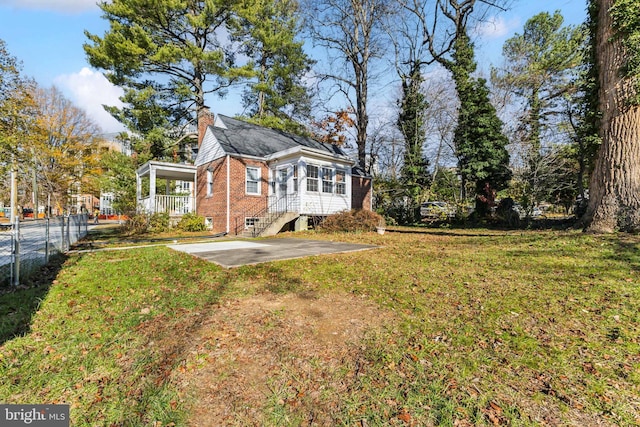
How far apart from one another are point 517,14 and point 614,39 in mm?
9961

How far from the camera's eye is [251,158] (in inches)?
567

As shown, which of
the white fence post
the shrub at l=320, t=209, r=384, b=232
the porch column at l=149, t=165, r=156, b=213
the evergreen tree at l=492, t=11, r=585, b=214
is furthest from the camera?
the evergreen tree at l=492, t=11, r=585, b=214

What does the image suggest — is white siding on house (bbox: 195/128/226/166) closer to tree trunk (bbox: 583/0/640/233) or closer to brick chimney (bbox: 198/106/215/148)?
brick chimney (bbox: 198/106/215/148)

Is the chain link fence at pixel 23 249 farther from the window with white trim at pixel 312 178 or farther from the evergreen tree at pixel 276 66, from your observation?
the evergreen tree at pixel 276 66

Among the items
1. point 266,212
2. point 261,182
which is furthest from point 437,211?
point 261,182

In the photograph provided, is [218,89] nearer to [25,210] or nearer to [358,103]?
[358,103]

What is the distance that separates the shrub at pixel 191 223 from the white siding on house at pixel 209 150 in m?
3.21

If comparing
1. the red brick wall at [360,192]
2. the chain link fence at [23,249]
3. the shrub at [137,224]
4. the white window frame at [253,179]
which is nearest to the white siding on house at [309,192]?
the white window frame at [253,179]

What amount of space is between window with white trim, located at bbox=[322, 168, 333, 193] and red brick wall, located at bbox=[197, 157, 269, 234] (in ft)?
10.2

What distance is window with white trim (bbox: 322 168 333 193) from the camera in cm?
1440

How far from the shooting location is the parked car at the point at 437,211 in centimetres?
1717

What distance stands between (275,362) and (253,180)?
12.8 meters

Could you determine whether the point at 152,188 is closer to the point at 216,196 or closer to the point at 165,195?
the point at 165,195

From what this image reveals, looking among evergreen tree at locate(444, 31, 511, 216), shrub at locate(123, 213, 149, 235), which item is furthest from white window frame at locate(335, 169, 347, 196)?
shrub at locate(123, 213, 149, 235)
